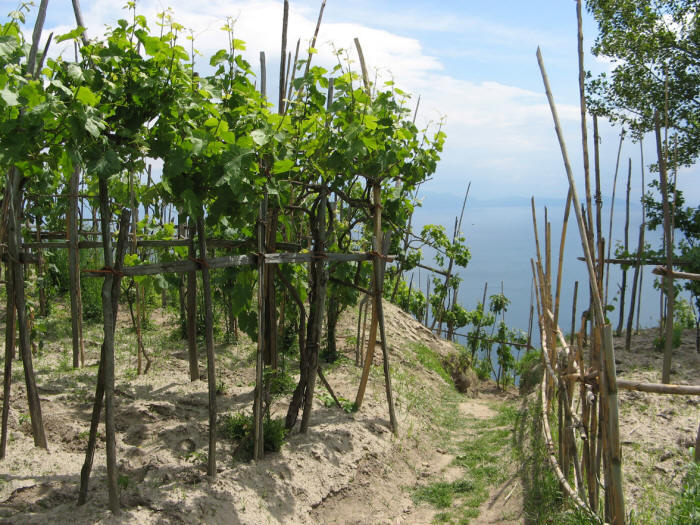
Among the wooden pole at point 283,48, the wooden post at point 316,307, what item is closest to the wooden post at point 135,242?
the wooden post at point 316,307

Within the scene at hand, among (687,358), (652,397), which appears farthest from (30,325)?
Result: (687,358)

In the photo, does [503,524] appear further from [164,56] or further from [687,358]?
[687,358]

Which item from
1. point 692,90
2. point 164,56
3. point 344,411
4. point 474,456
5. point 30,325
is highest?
point 692,90

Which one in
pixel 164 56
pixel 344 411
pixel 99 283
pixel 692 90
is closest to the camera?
pixel 164 56

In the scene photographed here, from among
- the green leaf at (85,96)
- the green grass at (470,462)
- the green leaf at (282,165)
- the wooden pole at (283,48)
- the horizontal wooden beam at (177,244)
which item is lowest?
the green grass at (470,462)

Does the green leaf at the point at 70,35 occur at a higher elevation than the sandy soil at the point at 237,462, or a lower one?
higher

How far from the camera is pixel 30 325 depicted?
6.61 metres

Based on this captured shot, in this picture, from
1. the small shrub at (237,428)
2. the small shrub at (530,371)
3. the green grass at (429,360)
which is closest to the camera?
the small shrub at (237,428)

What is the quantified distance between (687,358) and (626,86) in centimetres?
660

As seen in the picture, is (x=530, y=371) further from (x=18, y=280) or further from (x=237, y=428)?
(x=18, y=280)

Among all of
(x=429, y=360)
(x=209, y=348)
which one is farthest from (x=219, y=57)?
(x=429, y=360)

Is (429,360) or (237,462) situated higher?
(237,462)

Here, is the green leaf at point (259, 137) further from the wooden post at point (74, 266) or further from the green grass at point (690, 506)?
the green grass at point (690, 506)

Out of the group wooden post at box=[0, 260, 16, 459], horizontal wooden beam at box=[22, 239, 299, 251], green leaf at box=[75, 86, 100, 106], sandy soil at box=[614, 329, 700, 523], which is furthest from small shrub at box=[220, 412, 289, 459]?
green leaf at box=[75, 86, 100, 106]
